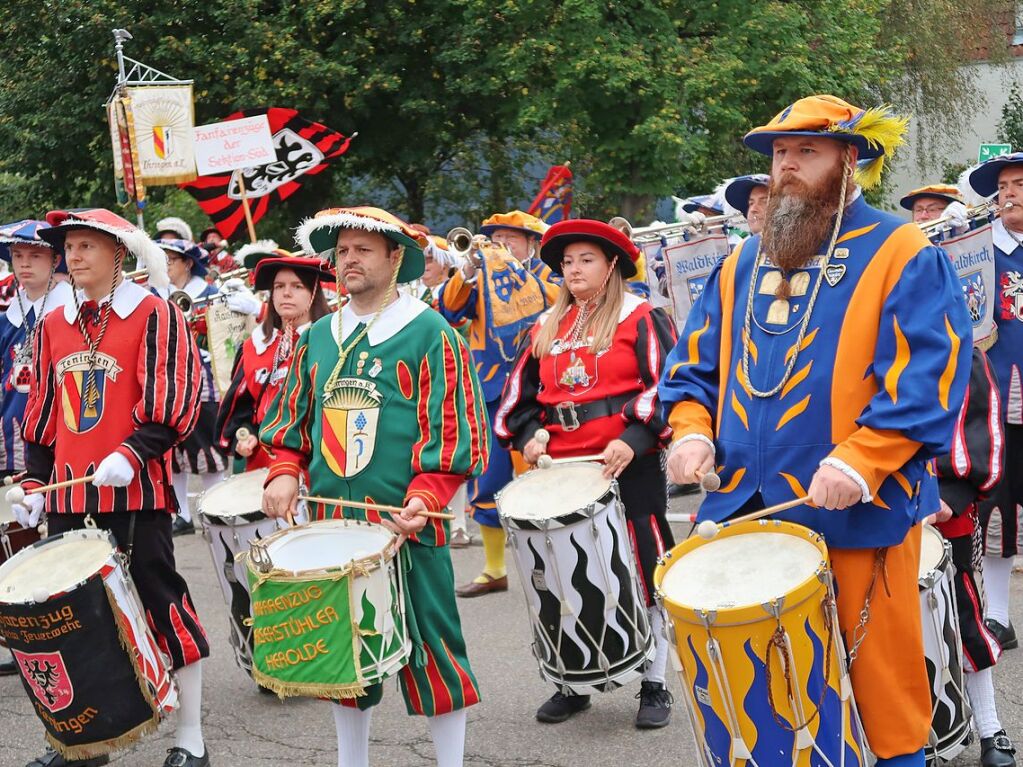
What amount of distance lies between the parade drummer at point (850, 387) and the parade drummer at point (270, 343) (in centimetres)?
300

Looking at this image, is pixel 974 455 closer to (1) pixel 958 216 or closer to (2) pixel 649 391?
(2) pixel 649 391

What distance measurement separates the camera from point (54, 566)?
15.9 ft

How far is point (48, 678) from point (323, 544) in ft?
3.62

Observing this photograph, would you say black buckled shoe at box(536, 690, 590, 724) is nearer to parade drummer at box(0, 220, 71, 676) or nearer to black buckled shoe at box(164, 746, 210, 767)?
black buckled shoe at box(164, 746, 210, 767)

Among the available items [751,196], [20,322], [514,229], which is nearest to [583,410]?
[751,196]

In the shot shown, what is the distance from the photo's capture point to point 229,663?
677 cm

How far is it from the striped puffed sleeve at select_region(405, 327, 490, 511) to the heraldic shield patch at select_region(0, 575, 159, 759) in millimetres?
1173

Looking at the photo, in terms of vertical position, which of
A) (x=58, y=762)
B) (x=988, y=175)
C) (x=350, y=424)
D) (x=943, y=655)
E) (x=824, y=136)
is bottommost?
(x=58, y=762)

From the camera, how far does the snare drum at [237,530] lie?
19.0 ft

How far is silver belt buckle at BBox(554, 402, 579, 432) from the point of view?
5.75 meters

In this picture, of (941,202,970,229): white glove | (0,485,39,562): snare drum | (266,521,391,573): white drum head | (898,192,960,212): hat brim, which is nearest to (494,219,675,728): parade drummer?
(266,521,391,573): white drum head

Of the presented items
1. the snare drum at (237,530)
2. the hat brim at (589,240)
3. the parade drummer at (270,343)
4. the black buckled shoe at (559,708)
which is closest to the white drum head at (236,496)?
the snare drum at (237,530)

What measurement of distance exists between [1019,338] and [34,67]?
62.5ft

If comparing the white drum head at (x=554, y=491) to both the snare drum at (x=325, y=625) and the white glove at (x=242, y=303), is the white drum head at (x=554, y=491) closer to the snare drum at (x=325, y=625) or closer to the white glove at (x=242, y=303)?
the snare drum at (x=325, y=625)
